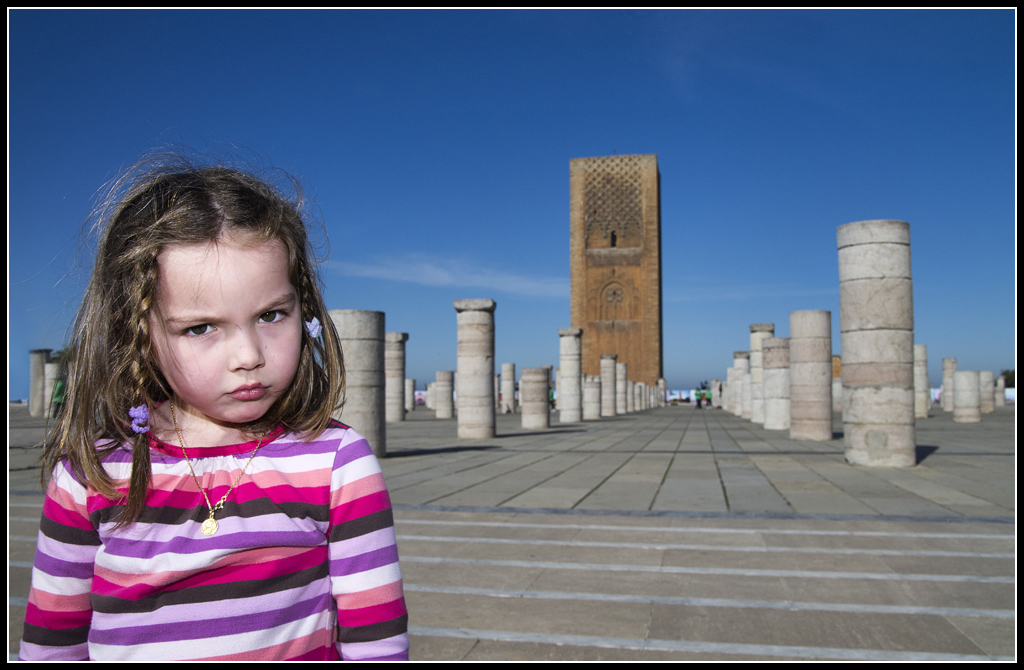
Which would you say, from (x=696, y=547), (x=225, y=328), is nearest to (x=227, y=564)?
(x=225, y=328)

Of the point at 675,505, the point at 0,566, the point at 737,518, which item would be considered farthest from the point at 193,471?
the point at 675,505

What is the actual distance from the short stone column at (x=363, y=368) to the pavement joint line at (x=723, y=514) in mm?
4955

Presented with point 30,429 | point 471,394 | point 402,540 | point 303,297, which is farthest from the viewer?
point 30,429

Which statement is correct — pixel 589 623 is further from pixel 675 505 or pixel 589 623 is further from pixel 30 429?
pixel 30 429

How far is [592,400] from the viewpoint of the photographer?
96.1ft

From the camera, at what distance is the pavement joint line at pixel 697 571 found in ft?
14.3

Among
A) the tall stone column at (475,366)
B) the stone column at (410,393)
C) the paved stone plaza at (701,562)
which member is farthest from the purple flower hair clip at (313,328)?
the stone column at (410,393)

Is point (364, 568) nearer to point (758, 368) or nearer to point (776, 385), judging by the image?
point (776, 385)

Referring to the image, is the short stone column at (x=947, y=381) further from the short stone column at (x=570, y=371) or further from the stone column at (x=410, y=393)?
the stone column at (x=410, y=393)

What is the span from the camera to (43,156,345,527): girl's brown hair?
141cm

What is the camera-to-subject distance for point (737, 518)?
6.23 metres

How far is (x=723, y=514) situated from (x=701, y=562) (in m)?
1.72

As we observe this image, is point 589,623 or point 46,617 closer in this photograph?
point 46,617

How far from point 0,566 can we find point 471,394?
486 inches
